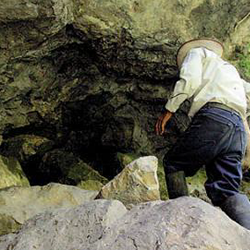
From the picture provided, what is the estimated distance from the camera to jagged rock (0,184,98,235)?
3.70 metres

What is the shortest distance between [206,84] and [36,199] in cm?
194

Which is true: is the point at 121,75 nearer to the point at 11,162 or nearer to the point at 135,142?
the point at 135,142

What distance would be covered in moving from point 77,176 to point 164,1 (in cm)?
235

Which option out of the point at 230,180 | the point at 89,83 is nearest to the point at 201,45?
the point at 230,180

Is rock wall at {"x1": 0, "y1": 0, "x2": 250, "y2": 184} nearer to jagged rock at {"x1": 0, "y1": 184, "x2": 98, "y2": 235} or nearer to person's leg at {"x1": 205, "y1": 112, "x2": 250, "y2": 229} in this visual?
jagged rock at {"x1": 0, "y1": 184, "x2": 98, "y2": 235}

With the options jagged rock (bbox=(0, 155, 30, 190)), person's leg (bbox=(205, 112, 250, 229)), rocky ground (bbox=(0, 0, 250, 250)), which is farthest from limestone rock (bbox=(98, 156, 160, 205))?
jagged rock (bbox=(0, 155, 30, 190))

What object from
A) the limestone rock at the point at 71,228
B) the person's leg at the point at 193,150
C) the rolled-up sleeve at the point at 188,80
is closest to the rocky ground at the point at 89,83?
the person's leg at the point at 193,150

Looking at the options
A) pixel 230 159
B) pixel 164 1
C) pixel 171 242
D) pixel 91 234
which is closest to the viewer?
pixel 171 242

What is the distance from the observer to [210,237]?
2.04 metres

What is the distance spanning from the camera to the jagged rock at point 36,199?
3.70 m

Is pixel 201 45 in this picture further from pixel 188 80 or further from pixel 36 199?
pixel 36 199

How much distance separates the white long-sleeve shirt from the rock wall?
102cm

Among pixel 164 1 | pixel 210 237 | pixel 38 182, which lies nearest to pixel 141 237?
pixel 210 237

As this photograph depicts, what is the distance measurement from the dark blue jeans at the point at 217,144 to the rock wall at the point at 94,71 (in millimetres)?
1453
